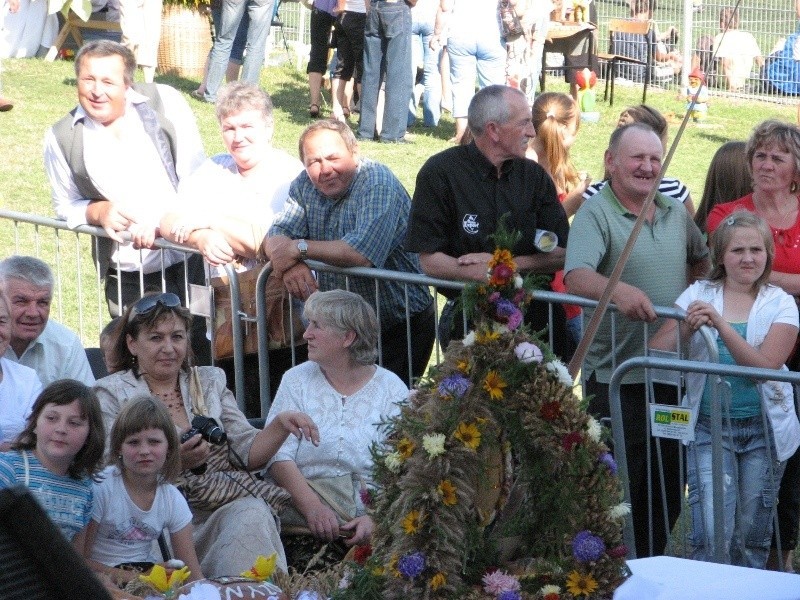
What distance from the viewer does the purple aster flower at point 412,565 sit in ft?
10.3

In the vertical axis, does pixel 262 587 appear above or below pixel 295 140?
below

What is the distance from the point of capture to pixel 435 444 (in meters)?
3.18

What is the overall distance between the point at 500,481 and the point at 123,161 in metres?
3.31

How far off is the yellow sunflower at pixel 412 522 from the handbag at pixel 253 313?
8.24ft

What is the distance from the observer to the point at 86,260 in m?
9.53

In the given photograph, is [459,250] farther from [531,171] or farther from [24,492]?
[24,492]

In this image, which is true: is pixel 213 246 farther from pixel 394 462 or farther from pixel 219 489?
pixel 394 462

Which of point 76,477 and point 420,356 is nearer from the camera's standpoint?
point 76,477

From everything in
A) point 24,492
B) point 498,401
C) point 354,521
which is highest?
point 24,492

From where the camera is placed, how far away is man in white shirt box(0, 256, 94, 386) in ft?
16.3

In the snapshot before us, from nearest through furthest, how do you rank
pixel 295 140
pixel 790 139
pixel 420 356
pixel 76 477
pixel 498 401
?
1. pixel 498 401
2. pixel 76 477
3. pixel 790 139
4. pixel 420 356
5. pixel 295 140

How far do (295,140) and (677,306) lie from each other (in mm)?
8244

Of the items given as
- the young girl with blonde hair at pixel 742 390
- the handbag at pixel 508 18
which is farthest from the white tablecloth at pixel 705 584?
the handbag at pixel 508 18

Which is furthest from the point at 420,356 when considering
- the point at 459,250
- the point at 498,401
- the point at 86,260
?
the point at 86,260
